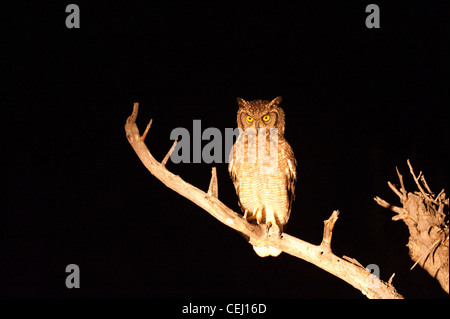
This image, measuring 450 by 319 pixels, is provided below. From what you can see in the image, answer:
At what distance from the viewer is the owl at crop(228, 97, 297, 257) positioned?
2309 mm

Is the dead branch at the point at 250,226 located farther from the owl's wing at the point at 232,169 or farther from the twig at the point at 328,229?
the owl's wing at the point at 232,169

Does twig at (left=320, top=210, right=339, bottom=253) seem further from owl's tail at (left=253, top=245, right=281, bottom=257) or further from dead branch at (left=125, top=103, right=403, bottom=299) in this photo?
owl's tail at (left=253, top=245, right=281, bottom=257)

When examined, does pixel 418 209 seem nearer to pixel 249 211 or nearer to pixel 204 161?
pixel 249 211

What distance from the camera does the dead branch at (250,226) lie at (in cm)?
186

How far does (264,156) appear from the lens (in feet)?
7.67

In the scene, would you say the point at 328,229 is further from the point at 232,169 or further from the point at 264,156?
the point at 232,169

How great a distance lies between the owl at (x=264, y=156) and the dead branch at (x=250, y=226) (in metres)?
0.41

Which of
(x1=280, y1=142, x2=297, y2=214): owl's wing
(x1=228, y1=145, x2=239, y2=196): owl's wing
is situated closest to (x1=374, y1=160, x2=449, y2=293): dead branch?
(x1=280, y1=142, x2=297, y2=214): owl's wing

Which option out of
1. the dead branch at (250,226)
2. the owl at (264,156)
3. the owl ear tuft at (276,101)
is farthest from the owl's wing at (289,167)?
the dead branch at (250,226)

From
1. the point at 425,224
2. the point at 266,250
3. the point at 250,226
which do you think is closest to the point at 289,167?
the point at 266,250

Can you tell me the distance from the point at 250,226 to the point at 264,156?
0.55 m

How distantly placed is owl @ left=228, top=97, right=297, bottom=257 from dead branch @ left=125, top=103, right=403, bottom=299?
0.41 metres
